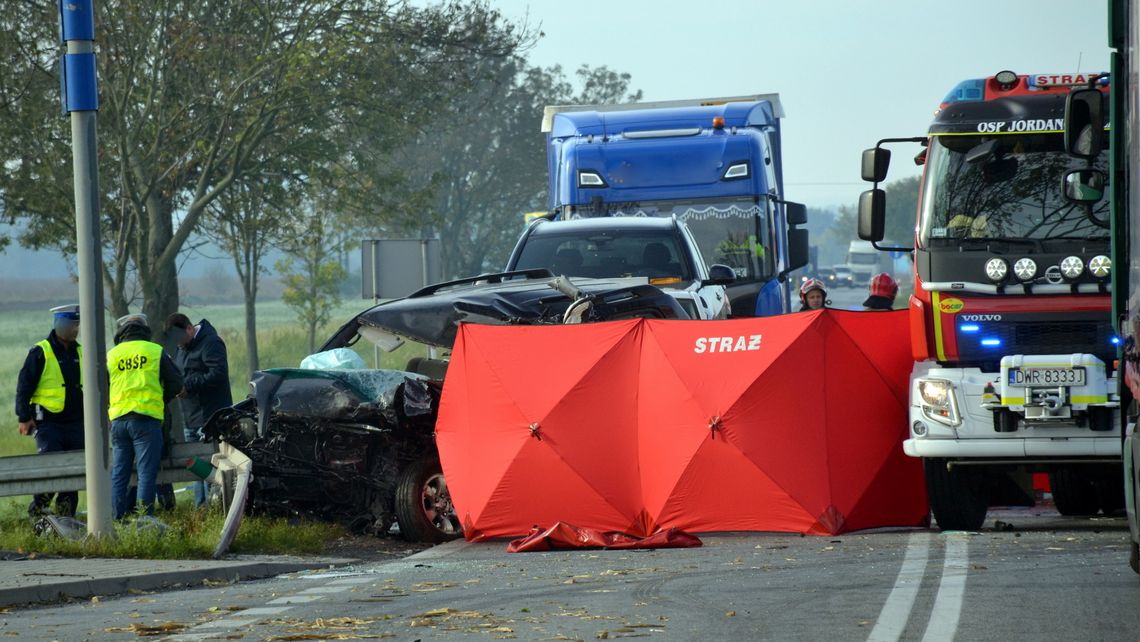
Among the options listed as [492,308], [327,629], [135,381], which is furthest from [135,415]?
[327,629]

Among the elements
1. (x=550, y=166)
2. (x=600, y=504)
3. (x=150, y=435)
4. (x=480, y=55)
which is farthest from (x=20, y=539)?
(x=480, y=55)

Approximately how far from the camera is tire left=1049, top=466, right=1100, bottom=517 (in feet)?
46.0

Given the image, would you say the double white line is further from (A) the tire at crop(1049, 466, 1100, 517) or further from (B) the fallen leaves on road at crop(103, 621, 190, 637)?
(B) the fallen leaves on road at crop(103, 621, 190, 637)

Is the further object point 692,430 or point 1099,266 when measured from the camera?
point 692,430

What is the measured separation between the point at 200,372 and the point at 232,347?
4320cm

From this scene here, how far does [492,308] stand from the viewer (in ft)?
47.6

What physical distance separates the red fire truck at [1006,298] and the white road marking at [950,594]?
2.52 ft

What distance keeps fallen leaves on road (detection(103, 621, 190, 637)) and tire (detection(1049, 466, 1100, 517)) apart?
294 inches

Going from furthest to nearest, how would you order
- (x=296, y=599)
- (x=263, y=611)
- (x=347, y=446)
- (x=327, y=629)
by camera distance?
(x=347, y=446)
(x=296, y=599)
(x=263, y=611)
(x=327, y=629)

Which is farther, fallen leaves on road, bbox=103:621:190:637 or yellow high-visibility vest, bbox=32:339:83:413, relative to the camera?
yellow high-visibility vest, bbox=32:339:83:413

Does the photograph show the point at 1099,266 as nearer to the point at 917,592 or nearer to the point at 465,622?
the point at 917,592

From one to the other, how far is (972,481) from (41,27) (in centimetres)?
1554

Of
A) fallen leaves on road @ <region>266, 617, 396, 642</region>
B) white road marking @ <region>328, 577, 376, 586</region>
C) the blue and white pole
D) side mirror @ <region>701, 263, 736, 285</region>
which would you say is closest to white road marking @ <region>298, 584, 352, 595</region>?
white road marking @ <region>328, 577, 376, 586</region>

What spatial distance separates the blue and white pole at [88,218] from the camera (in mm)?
12852
